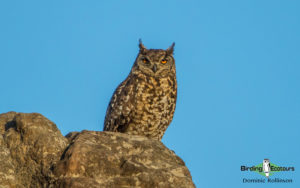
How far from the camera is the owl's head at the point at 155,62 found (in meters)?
13.0

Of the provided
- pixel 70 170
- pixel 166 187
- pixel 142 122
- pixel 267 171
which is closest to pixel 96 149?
pixel 70 170

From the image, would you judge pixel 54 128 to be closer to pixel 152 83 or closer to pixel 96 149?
pixel 96 149

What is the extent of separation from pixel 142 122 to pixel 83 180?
17.3 feet

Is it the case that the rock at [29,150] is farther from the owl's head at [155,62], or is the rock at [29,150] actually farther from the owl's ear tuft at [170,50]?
the owl's ear tuft at [170,50]

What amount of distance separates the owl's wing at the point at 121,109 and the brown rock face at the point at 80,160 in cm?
369

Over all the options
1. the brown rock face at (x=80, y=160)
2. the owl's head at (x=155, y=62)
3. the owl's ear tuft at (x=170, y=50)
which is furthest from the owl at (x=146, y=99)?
the brown rock face at (x=80, y=160)

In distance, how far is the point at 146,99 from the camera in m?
12.5

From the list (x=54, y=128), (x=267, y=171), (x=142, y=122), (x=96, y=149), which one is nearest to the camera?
(x=96, y=149)

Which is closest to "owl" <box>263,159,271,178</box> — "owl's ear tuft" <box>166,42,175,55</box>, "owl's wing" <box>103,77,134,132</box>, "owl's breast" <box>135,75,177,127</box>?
"owl's breast" <box>135,75,177,127</box>

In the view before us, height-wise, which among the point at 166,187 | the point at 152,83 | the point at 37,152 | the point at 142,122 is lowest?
the point at 166,187

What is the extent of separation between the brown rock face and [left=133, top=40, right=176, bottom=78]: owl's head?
443 cm

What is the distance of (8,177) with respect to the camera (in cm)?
759

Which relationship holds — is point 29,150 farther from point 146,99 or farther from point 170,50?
point 170,50

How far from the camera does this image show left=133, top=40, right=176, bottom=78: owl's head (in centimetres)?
1296
